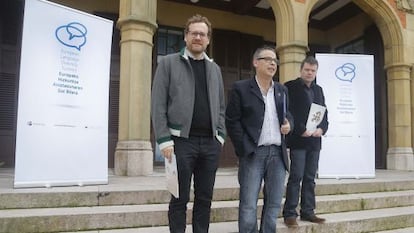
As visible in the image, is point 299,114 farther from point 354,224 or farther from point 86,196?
point 86,196

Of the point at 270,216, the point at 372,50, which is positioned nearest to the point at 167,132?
the point at 270,216

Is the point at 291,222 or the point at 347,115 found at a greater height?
the point at 347,115

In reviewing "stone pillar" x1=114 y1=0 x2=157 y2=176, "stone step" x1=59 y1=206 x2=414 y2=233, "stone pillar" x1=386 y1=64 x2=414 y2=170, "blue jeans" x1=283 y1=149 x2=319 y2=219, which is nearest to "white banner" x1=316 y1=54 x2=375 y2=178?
"stone step" x1=59 y1=206 x2=414 y2=233

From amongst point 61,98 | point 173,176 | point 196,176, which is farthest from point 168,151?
point 61,98

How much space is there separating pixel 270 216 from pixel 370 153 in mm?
3835

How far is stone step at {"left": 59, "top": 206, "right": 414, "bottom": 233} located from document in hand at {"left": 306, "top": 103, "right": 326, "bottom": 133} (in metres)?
0.92

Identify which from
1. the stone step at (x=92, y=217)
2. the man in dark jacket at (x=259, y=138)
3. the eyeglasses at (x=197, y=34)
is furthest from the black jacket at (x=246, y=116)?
the stone step at (x=92, y=217)

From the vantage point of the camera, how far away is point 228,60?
9742 millimetres

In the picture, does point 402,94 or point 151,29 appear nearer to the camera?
point 151,29

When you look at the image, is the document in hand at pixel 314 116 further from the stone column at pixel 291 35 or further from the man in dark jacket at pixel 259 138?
the stone column at pixel 291 35

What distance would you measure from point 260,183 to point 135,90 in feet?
11.0

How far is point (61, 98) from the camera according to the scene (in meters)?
4.24

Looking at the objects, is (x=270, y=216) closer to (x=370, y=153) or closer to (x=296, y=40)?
(x=370, y=153)

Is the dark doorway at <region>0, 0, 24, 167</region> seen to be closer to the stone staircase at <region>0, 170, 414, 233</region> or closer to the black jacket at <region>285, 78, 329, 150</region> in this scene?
the stone staircase at <region>0, 170, 414, 233</region>
